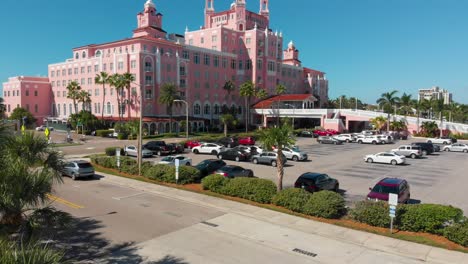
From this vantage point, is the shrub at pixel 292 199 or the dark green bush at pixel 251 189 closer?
the shrub at pixel 292 199

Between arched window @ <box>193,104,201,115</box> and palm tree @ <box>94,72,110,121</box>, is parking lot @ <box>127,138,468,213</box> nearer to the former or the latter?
palm tree @ <box>94,72,110,121</box>

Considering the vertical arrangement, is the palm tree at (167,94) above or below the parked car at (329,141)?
above

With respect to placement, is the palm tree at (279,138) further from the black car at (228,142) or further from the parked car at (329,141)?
the parked car at (329,141)

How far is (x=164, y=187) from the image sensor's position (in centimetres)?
2445

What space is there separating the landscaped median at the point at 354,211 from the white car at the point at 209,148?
18309mm

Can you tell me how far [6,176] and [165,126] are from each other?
2509 inches

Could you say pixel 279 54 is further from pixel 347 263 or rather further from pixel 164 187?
pixel 347 263

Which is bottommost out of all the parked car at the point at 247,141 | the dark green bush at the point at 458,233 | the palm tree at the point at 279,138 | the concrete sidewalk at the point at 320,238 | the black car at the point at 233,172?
the concrete sidewalk at the point at 320,238

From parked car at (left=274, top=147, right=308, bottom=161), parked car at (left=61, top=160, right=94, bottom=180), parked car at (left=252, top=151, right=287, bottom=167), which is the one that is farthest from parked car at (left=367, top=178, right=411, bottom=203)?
parked car at (left=61, top=160, right=94, bottom=180)

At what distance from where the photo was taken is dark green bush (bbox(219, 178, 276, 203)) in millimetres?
20328

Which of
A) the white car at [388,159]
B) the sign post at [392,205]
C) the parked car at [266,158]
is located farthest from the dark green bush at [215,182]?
the white car at [388,159]

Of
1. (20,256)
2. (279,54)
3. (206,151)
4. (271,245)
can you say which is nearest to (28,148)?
(20,256)

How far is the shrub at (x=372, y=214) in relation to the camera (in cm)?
1623

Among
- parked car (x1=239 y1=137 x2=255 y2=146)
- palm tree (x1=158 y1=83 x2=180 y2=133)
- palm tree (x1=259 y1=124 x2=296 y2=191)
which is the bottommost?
parked car (x1=239 y1=137 x2=255 y2=146)
